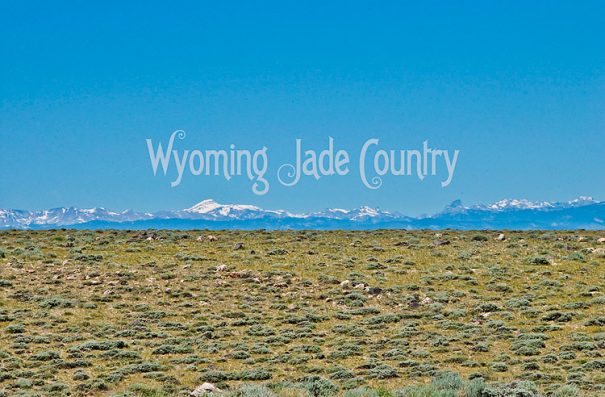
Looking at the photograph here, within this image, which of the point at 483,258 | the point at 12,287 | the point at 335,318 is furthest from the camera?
the point at 483,258

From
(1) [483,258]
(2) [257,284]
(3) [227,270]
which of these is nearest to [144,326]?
(2) [257,284]

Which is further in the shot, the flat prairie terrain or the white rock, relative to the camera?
the flat prairie terrain

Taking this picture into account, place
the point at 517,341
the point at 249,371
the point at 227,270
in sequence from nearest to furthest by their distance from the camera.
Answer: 1. the point at 249,371
2. the point at 517,341
3. the point at 227,270

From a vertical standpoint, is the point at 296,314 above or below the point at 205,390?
above

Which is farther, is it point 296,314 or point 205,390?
point 296,314

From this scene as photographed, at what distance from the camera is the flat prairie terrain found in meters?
23.0

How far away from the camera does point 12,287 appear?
3650 centimetres

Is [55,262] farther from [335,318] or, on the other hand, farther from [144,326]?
[335,318]

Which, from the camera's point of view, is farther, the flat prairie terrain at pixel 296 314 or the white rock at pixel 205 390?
the flat prairie terrain at pixel 296 314

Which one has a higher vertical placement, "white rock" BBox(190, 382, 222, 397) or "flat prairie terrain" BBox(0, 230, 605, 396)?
"flat prairie terrain" BBox(0, 230, 605, 396)

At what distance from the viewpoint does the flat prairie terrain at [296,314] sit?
23.0 m

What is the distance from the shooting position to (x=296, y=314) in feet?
103

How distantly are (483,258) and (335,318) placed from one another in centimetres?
1608

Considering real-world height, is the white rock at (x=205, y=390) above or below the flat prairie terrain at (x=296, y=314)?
below
